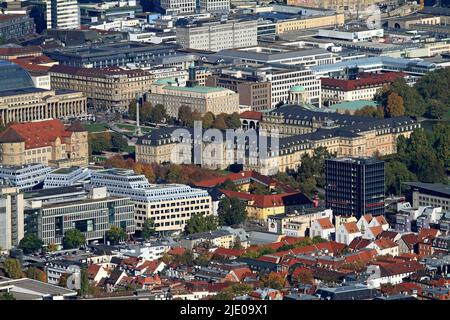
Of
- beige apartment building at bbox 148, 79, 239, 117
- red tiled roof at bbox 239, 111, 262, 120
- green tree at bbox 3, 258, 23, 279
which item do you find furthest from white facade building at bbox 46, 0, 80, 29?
green tree at bbox 3, 258, 23, 279

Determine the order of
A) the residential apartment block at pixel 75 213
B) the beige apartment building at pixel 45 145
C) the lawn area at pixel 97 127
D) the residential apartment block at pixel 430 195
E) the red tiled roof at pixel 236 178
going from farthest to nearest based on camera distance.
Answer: the lawn area at pixel 97 127 < the beige apartment building at pixel 45 145 < the red tiled roof at pixel 236 178 < the residential apartment block at pixel 430 195 < the residential apartment block at pixel 75 213

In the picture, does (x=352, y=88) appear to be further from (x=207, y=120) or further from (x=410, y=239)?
(x=410, y=239)

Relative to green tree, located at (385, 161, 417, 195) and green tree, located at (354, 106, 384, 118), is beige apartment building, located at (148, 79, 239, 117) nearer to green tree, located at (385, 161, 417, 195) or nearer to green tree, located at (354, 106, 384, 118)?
green tree, located at (354, 106, 384, 118)

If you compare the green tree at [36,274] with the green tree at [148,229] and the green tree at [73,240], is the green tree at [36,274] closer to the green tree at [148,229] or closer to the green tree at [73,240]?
the green tree at [73,240]

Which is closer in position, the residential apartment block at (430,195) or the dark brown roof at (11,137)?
the residential apartment block at (430,195)

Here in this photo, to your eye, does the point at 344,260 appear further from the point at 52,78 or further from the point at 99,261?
the point at 52,78

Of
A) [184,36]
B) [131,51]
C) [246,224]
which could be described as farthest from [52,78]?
[246,224]

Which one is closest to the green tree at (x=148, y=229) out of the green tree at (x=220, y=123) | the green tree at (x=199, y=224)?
the green tree at (x=199, y=224)

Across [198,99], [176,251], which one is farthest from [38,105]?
[176,251]
